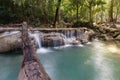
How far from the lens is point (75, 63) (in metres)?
11.0

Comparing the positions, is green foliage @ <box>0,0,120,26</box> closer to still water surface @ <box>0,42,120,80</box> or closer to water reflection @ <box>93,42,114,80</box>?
still water surface @ <box>0,42,120,80</box>

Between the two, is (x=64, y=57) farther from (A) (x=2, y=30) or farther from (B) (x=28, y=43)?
(B) (x=28, y=43)

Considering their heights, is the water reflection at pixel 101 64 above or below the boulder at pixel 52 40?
below

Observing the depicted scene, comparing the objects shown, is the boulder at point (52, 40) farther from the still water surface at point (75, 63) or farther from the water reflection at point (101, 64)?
the water reflection at point (101, 64)

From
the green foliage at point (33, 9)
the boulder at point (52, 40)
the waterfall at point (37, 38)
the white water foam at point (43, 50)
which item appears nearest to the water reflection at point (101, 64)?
the boulder at point (52, 40)

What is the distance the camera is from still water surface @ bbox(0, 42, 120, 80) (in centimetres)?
903

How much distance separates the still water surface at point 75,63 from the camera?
903 centimetres

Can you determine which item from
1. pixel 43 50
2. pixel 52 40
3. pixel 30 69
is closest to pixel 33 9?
pixel 52 40

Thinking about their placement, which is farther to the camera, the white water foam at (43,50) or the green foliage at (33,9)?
the green foliage at (33,9)

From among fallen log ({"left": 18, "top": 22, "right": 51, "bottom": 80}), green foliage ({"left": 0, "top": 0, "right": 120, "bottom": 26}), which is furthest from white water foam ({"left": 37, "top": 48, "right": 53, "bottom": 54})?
fallen log ({"left": 18, "top": 22, "right": 51, "bottom": 80})

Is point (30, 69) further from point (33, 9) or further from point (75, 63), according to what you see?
point (33, 9)

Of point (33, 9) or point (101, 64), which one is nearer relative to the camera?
point (101, 64)

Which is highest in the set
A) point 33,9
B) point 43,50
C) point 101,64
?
point 33,9

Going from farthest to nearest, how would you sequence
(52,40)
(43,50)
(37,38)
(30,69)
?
(52,40) < (37,38) < (43,50) < (30,69)
